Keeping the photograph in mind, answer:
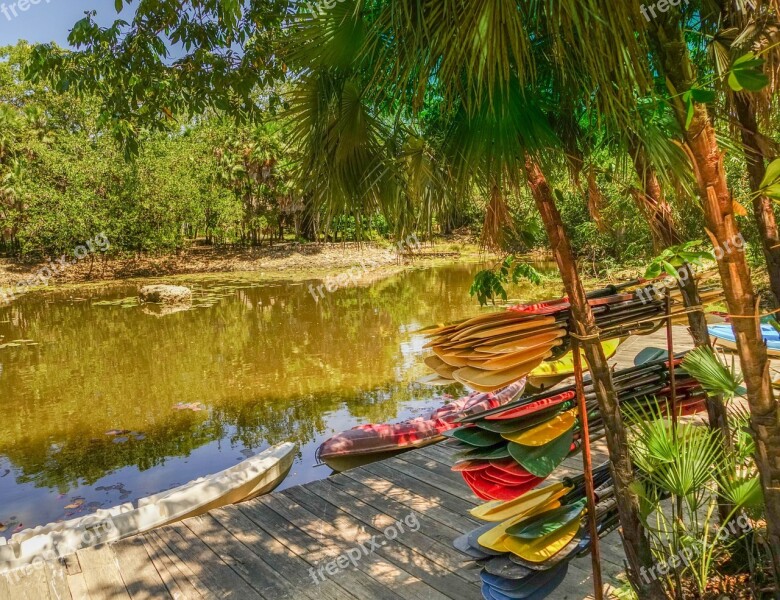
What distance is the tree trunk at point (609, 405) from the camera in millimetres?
1799

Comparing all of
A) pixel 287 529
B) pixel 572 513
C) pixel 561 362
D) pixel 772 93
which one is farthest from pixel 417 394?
pixel 772 93

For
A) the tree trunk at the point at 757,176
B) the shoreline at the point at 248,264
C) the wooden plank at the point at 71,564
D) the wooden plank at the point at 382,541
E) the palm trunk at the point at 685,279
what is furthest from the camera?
the shoreline at the point at 248,264

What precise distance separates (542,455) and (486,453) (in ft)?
0.62

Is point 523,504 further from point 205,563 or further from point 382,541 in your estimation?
point 205,563

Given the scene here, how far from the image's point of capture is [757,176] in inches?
65.8

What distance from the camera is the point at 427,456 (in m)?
4.25

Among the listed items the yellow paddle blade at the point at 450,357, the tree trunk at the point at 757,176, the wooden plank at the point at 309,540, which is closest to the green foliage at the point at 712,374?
the tree trunk at the point at 757,176

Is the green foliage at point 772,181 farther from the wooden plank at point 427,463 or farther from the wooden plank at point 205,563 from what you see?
the wooden plank at point 427,463

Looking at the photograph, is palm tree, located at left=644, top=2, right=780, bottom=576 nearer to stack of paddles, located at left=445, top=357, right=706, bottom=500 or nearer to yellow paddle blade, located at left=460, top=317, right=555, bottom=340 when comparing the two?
stack of paddles, located at left=445, top=357, right=706, bottom=500

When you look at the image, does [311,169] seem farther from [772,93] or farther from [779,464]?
[779,464]

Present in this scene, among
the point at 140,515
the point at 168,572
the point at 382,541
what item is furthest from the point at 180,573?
the point at 382,541

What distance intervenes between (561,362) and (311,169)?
370 centimetres

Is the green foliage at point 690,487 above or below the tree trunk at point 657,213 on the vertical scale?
below

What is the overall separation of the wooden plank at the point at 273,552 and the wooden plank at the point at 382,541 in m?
0.36
